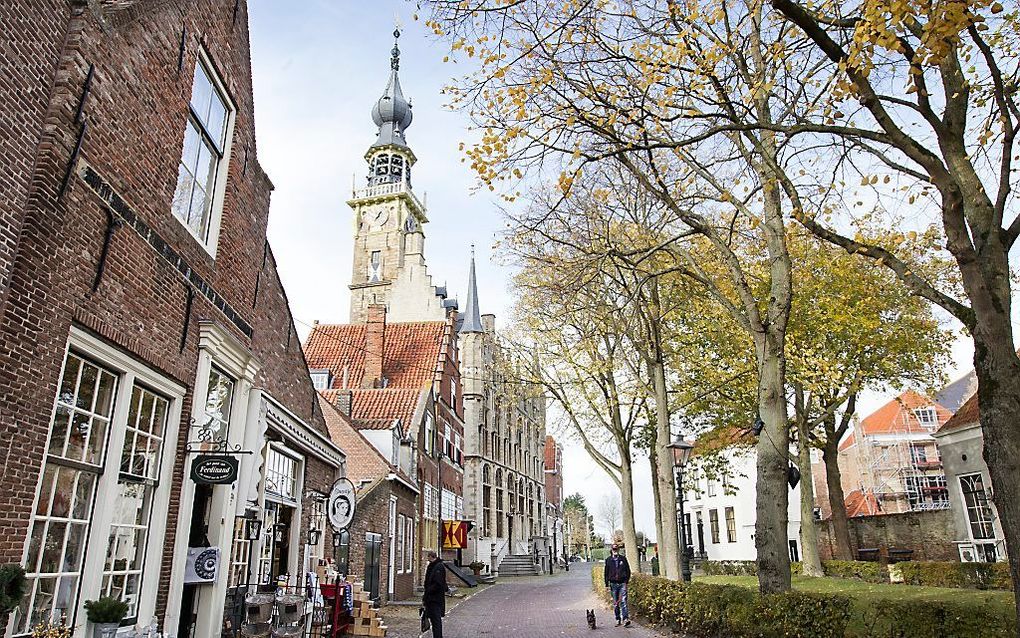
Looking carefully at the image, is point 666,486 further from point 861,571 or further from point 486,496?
point 486,496

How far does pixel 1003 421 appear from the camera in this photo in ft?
20.4

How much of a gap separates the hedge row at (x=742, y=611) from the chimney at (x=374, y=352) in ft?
55.9

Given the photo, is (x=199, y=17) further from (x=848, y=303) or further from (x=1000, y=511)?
(x=848, y=303)

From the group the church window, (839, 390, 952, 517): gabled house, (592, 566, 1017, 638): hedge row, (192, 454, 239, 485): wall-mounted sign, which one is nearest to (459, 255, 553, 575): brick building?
the church window

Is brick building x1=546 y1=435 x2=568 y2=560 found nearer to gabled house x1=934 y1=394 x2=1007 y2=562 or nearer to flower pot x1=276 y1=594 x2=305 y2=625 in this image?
gabled house x1=934 y1=394 x2=1007 y2=562

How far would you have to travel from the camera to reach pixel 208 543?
28.3 ft

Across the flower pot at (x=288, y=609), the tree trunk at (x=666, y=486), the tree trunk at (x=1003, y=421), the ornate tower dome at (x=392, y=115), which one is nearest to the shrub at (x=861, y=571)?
the tree trunk at (x=666, y=486)

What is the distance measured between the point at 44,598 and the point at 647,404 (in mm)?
19105

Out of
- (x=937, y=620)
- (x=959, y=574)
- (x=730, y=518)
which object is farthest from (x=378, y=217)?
(x=937, y=620)

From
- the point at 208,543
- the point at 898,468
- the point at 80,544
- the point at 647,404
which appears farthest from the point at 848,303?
the point at 898,468

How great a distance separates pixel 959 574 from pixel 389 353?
22891mm

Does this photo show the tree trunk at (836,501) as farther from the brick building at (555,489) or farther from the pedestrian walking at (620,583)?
the brick building at (555,489)

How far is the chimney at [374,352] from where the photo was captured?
29438 millimetres

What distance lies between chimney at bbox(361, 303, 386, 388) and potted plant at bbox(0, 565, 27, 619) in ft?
80.2
